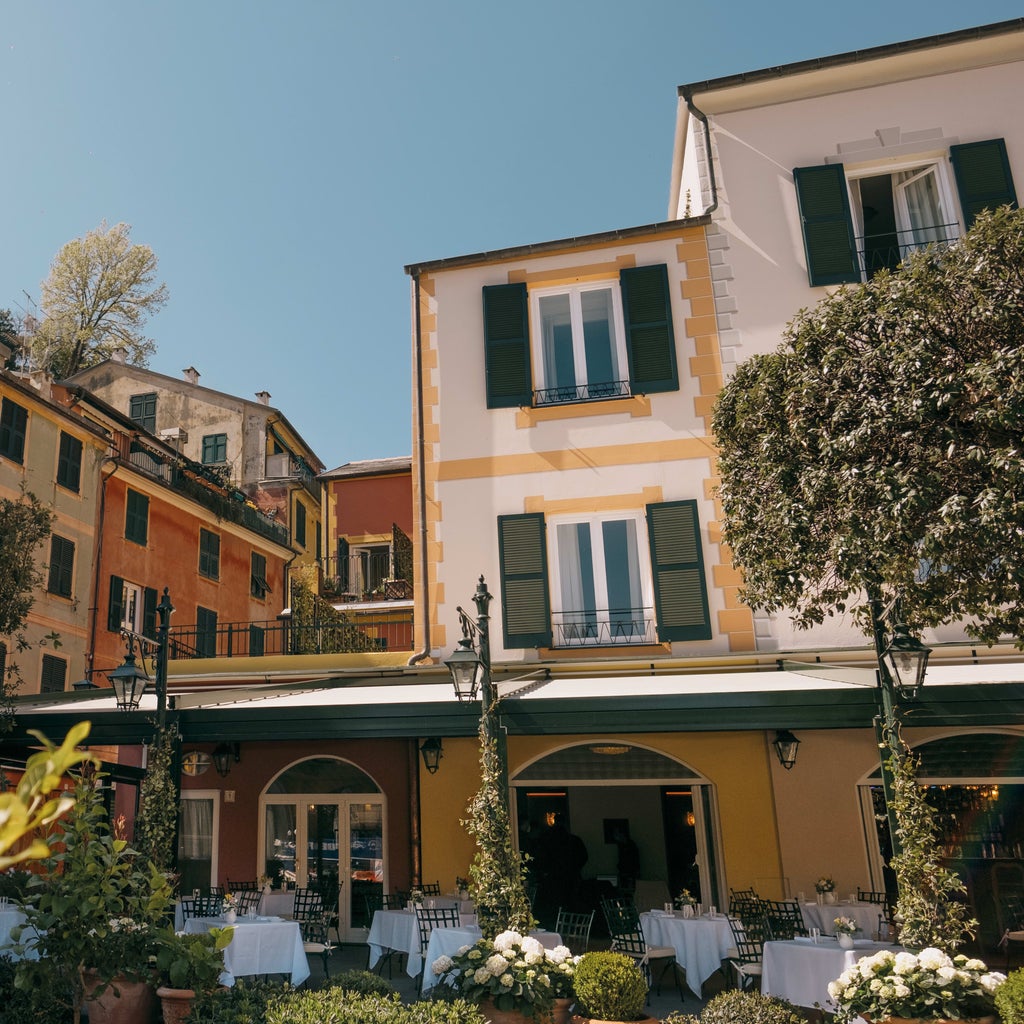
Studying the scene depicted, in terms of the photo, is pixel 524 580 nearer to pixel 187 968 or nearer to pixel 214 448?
pixel 187 968

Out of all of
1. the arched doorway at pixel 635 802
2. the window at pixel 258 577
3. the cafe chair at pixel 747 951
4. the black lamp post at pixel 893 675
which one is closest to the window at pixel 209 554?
the window at pixel 258 577

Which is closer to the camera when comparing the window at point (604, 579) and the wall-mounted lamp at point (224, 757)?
the window at point (604, 579)

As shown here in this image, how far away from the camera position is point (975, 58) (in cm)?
1278

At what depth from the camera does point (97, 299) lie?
33156 mm

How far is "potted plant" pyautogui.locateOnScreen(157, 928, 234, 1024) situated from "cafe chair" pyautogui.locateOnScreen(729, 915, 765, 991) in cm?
507

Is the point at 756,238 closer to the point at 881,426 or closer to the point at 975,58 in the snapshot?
the point at 975,58

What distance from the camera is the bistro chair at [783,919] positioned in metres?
9.94

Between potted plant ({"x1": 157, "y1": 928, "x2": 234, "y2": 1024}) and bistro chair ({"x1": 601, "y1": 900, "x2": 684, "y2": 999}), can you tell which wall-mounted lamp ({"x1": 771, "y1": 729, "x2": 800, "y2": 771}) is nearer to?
bistro chair ({"x1": 601, "y1": 900, "x2": 684, "y2": 999})

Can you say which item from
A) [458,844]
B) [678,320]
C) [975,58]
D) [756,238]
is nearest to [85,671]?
[458,844]

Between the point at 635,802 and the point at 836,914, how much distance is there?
528cm

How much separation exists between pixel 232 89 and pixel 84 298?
23646 mm

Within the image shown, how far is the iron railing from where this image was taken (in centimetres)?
1199

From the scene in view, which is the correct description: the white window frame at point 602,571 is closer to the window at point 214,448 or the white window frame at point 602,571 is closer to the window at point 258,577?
the window at point 258,577

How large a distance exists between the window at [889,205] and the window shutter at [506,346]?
153 inches
